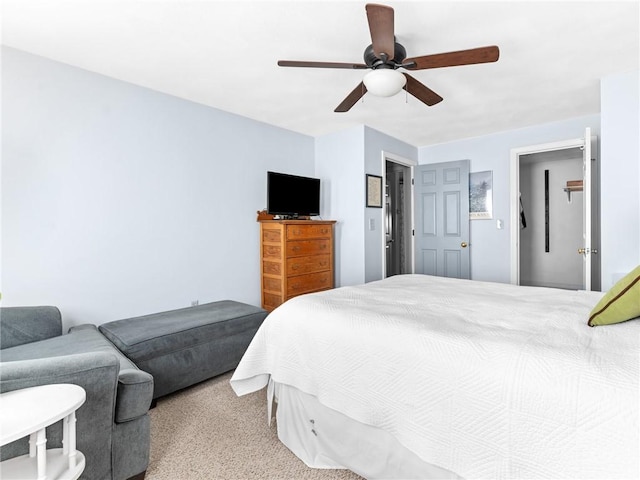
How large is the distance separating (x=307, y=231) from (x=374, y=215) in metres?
0.93

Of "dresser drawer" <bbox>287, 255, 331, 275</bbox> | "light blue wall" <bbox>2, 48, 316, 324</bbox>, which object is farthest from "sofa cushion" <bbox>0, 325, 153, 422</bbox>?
"dresser drawer" <bbox>287, 255, 331, 275</bbox>

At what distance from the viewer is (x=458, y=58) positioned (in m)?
1.89

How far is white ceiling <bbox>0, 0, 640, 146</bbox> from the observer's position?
75.4 inches

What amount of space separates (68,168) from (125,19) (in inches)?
47.2

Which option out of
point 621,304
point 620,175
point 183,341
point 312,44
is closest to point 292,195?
point 312,44

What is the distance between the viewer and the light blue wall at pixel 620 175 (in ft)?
8.67

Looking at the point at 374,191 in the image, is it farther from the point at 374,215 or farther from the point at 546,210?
the point at 546,210

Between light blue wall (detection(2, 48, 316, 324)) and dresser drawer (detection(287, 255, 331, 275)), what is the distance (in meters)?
0.47

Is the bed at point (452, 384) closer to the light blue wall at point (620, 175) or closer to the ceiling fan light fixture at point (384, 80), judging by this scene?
the light blue wall at point (620, 175)

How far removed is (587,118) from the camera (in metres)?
3.74

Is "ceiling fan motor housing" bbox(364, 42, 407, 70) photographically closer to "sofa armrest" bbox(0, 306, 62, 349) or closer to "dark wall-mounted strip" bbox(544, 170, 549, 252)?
"sofa armrest" bbox(0, 306, 62, 349)

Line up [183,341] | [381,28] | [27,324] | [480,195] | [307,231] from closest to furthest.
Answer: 1. [381,28]
2. [27,324]
3. [183,341]
4. [307,231]
5. [480,195]

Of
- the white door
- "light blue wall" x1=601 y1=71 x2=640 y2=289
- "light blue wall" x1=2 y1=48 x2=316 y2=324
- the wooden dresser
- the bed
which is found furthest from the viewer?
the white door


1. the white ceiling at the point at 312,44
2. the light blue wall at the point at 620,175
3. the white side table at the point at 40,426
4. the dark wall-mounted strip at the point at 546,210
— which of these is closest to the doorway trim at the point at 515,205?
the white ceiling at the point at 312,44
